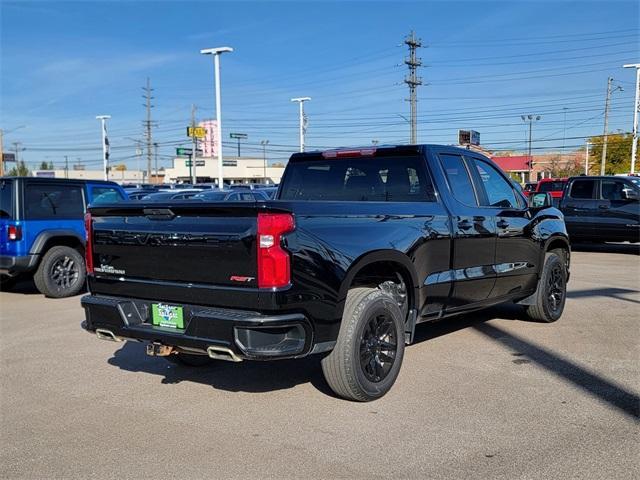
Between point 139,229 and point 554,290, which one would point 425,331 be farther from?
point 139,229

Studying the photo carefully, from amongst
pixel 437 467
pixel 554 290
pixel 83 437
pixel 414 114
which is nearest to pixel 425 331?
pixel 554 290

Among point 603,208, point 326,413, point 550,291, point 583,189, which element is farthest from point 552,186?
point 326,413

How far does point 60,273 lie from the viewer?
9789 millimetres

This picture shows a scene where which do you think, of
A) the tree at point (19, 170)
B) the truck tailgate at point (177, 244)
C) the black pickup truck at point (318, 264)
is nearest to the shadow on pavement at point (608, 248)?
the black pickup truck at point (318, 264)

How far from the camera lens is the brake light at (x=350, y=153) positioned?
5.78m

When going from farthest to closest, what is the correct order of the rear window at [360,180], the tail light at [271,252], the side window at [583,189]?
the side window at [583,189]
the rear window at [360,180]
the tail light at [271,252]

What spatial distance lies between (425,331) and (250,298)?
3569 mm

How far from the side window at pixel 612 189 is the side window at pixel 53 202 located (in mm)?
12198

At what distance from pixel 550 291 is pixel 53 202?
7.57 metres

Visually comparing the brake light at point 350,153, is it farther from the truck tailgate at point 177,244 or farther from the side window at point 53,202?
the side window at point 53,202

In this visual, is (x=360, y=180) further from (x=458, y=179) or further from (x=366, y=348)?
(x=366, y=348)

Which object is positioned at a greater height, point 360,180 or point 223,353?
point 360,180

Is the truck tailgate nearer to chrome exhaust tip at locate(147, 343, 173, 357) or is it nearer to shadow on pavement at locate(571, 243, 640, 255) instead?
chrome exhaust tip at locate(147, 343, 173, 357)

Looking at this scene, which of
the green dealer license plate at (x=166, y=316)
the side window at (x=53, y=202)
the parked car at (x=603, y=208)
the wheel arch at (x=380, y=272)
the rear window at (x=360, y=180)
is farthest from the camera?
the parked car at (x=603, y=208)
